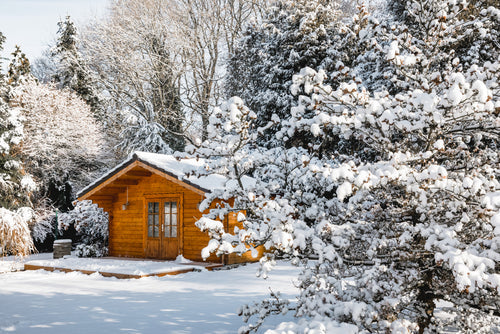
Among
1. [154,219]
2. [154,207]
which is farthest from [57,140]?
[154,219]

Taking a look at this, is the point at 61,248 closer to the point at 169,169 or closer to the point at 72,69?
the point at 169,169

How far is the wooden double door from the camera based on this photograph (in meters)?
13.0

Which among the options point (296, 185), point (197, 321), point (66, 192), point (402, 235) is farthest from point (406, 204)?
point (66, 192)

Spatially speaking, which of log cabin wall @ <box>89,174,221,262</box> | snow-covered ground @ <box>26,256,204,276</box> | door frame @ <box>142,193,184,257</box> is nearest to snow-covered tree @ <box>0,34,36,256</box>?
snow-covered ground @ <box>26,256,204,276</box>

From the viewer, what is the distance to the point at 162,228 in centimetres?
1329

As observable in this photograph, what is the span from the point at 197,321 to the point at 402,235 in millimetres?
3574

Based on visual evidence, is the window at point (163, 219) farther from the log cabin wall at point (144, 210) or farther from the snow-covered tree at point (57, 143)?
the snow-covered tree at point (57, 143)

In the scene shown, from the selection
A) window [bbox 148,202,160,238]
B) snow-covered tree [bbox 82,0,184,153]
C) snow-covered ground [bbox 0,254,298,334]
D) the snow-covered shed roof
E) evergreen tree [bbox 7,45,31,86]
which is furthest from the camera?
snow-covered tree [bbox 82,0,184,153]

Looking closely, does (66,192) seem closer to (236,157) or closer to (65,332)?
(65,332)

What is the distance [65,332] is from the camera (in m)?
5.68

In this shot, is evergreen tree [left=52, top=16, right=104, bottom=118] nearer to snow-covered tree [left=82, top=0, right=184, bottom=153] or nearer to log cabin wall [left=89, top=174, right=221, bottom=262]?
snow-covered tree [left=82, top=0, right=184, bottom=153]

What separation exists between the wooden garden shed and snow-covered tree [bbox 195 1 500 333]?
6.87 meters

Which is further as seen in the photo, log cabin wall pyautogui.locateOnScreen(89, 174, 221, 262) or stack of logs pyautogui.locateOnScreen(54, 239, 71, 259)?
stack of logs pyautogui.locateOnScreen(54, 239, 71, 259)

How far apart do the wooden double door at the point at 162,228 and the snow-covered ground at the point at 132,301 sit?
2.44m
